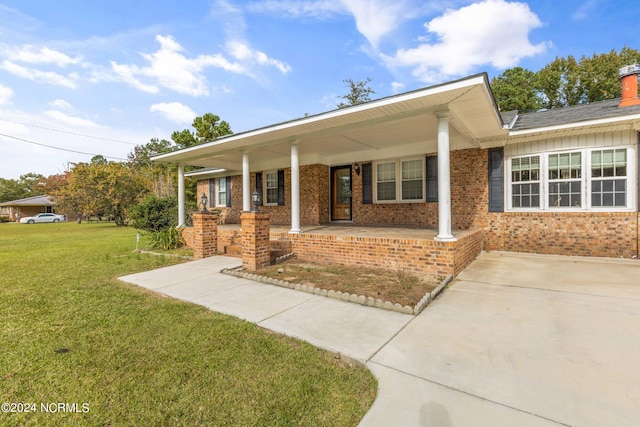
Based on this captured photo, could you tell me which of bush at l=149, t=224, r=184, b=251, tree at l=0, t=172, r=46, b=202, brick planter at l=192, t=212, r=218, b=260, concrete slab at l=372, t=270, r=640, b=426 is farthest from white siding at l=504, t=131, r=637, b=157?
tree at l=0, t=172, r=46, b=202

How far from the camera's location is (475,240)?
691 centimetres

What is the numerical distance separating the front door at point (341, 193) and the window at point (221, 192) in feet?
18.6

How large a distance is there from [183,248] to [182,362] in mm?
7729

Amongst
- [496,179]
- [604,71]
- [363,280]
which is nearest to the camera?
[363,280]

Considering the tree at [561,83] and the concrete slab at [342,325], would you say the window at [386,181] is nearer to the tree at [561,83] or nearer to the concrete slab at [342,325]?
the concrete slab at [342,325]

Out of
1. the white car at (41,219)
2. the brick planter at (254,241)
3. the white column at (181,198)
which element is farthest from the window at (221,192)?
the white car at (41,219)

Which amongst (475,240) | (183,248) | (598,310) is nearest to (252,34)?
(183,248)

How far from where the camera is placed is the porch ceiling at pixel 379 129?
4883 mm

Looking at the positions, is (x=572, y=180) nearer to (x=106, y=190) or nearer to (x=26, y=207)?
(x=106, y=190)

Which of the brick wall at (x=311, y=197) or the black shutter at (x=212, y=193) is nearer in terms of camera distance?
the brick wall at (x=311, y=197)

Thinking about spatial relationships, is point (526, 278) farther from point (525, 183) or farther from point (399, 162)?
point (399, 162)

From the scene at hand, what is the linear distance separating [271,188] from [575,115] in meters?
9.64

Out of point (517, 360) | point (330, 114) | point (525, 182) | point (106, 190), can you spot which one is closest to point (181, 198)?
point (330, 114)

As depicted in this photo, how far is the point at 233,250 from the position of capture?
7.72 m
